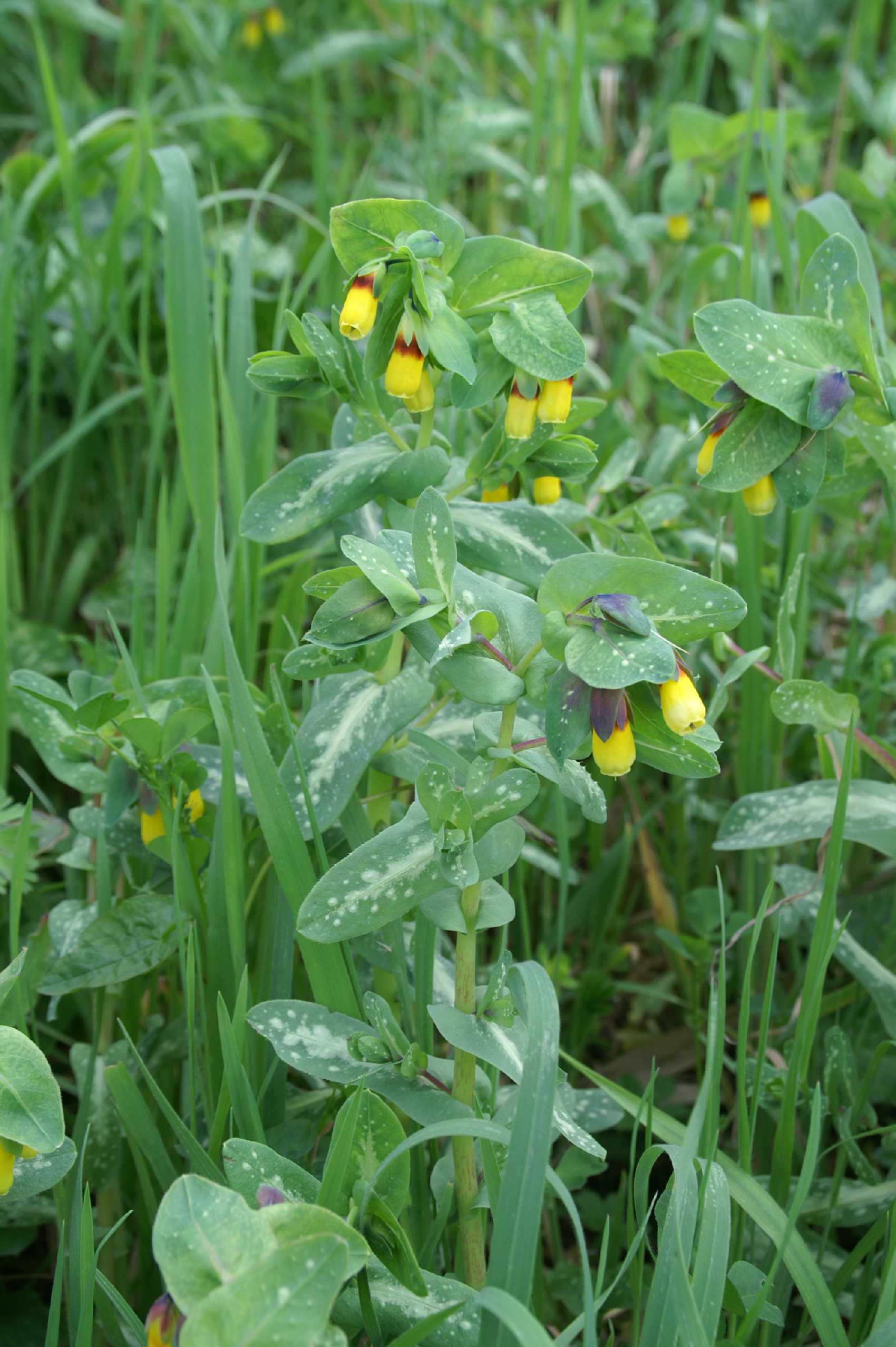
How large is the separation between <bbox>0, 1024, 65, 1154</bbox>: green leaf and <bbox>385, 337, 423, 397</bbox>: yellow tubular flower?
588 mm

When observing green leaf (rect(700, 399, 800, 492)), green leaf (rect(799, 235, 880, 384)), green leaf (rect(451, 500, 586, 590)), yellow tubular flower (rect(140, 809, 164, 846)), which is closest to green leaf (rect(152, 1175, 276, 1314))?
yellow tubular flower (rect(140, 809, 164, 846))

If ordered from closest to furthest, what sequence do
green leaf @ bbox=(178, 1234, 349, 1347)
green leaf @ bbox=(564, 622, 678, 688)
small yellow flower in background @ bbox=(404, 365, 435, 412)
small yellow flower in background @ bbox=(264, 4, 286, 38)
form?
green leaf @ bbox=(178, 1234, 349, 1347) → green leaf @ bbox=(564, 622, 678, 688) → small yellow flower in background @ bbox=(404, 365, 435, 412) → small yellow flower in background @ bbox=(264, 4, 286, 38)

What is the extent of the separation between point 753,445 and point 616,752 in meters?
0.44

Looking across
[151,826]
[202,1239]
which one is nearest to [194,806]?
[151,826]

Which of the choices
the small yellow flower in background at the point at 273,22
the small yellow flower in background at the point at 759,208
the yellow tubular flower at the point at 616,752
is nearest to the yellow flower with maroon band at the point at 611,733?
the yellow tubular flower at the point at 616,752

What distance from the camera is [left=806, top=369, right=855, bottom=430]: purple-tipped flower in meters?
1.08

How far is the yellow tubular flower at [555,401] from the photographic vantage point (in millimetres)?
1056

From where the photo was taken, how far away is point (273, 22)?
10.3 ft

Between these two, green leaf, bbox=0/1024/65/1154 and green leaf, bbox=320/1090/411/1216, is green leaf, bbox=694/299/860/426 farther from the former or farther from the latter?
green leaf, bbox=0/1024/65/1154

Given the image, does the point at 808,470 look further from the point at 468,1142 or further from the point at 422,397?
the point at 468,1142

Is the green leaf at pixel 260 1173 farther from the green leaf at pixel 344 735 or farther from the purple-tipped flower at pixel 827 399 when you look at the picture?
the purple-tipped flower at pixel 827 399

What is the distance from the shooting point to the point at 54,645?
6.10 feet

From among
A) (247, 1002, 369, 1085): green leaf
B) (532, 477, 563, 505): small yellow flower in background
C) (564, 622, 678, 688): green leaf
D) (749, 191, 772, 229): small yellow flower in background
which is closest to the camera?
(564, 622, 678, 688): green leaf

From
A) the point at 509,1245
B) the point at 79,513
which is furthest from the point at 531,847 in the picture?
the point at 79,513
